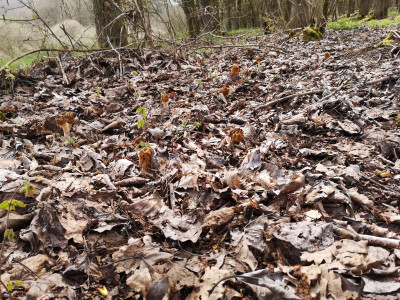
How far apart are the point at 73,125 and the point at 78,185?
1830 millimetres

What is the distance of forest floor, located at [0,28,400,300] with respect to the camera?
4.99 ft

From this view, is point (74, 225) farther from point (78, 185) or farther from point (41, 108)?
point (41, 108)

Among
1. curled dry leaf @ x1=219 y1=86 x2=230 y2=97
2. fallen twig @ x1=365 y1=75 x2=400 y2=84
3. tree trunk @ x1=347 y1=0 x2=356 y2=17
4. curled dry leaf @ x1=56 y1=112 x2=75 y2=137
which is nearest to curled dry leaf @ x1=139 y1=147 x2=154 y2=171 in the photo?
curled dry leaf @ x1=56 y1=112 x2=75 y2=137

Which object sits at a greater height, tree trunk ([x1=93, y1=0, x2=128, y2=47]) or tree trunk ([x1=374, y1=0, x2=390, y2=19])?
tree trunk ([x1=374, y1=0, x2=390, y2=19])

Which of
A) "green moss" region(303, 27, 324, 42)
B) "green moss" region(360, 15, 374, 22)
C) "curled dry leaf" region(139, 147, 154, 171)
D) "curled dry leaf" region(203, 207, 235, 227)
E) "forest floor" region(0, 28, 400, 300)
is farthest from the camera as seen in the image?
"green moss" region(360, 15, 374, 22)

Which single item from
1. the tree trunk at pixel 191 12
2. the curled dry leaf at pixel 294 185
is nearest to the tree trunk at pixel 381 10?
the tree trunk at pixel 191 12

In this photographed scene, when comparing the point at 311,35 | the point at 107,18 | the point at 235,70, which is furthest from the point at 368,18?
the point at 107,18

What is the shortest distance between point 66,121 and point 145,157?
154 centimetres

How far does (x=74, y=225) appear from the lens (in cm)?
192

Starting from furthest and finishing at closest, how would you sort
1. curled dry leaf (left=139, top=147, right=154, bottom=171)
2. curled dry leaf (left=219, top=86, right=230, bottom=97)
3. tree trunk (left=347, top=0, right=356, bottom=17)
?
tree trunk (left=347, top=0, right=356, bottom=17) < curled dry leaf (left=219, top=86, right=230, bottom=97) < curled dry leaf (left=139, top=147, right=154, bottom=171)

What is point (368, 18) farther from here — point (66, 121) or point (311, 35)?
point (66, 121)

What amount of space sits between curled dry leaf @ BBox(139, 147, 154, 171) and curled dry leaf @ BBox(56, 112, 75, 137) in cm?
149

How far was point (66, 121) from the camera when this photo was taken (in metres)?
3.46

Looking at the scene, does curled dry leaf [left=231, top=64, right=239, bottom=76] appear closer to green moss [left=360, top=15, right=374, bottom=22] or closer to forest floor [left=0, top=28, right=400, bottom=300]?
forest floor [left=0, top=28, right=400, bottom=300]
